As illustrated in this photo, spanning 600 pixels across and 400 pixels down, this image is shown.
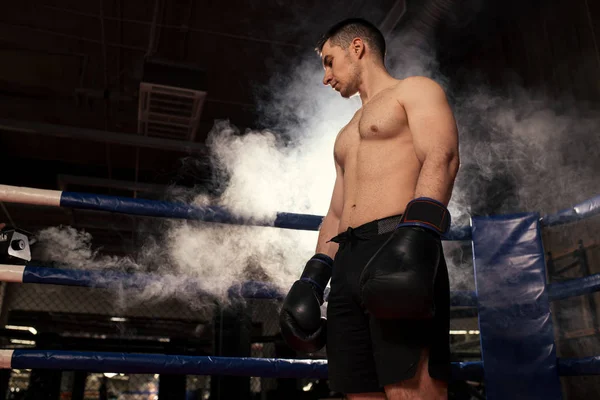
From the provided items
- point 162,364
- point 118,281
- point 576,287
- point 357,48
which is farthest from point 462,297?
point 118,281

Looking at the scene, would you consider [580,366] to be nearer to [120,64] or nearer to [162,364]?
[162,364]

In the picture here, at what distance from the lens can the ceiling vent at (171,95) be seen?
5.48 meters

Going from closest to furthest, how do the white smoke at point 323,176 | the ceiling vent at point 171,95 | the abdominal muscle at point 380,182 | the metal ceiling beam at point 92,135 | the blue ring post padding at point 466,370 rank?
the abdominal muscle at point 380,182
the blue ring post padding at point 466,370
the white smoke at point 323,176
the ceiling vent at point 171,95
the metal ceiling beam at point 92,135

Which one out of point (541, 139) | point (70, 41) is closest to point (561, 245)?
point (541, 139)

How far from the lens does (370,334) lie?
144 centimetres

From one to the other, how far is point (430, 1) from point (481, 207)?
5.90ft

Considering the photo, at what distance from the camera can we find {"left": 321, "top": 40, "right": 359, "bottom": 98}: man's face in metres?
1.89

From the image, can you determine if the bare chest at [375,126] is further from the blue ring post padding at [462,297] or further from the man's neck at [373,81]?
the blue ring post padding at [462,297]

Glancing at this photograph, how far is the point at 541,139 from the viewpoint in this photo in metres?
3.88

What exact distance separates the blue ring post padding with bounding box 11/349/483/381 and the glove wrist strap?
96 cm

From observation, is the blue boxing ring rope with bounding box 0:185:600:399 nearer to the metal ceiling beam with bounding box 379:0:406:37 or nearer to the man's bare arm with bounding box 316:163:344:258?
the man's bare arm with bounding box 316:163:344:258

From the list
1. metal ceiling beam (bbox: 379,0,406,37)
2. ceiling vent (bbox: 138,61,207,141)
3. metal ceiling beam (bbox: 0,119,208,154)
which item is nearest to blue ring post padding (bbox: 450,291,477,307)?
metal ceiling beam (bbox: 379,0,406,37)

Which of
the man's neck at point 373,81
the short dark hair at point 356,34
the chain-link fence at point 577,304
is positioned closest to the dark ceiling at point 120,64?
the chain-link fence at point 577,304

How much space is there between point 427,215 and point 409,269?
18cm
